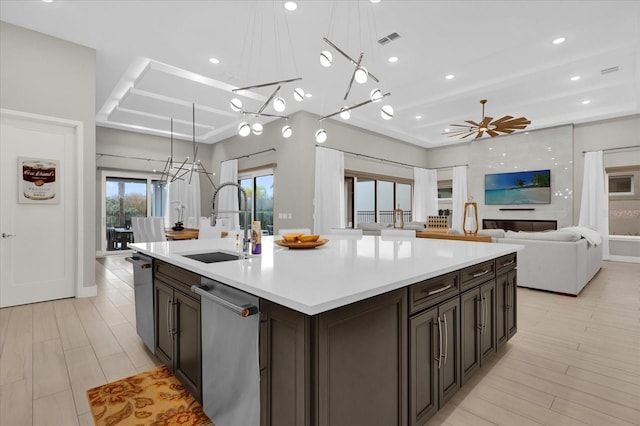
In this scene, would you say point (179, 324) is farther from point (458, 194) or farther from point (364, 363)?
point (458, 194)

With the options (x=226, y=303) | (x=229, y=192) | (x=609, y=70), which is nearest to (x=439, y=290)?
(x=226, y=303)

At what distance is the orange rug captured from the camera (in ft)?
5.45

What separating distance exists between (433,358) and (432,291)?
1.13 feet

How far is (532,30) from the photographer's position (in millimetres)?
3516

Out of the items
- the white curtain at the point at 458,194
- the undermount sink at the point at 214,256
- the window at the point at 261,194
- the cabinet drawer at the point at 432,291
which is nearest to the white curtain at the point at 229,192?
the window at the point at 261,194

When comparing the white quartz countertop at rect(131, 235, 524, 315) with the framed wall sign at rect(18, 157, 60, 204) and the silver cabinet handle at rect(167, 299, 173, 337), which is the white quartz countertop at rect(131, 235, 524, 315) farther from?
the framed wall sign at rect(18, 157, 60, 204)

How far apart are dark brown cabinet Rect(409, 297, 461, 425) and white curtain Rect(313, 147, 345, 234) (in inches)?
178

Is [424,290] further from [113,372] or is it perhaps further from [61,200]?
[61,200]

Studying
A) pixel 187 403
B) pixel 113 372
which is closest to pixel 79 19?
pixel 113 372

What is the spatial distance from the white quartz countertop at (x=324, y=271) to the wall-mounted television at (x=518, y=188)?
6602 mm

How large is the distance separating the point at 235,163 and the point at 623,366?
7413mm

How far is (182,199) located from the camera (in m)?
8.28

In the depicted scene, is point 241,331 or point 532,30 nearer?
point 241,331

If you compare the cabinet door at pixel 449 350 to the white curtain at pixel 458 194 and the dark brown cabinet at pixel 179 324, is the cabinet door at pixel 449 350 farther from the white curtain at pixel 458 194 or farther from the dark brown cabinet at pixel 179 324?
the white curtain at pixel 458 194
